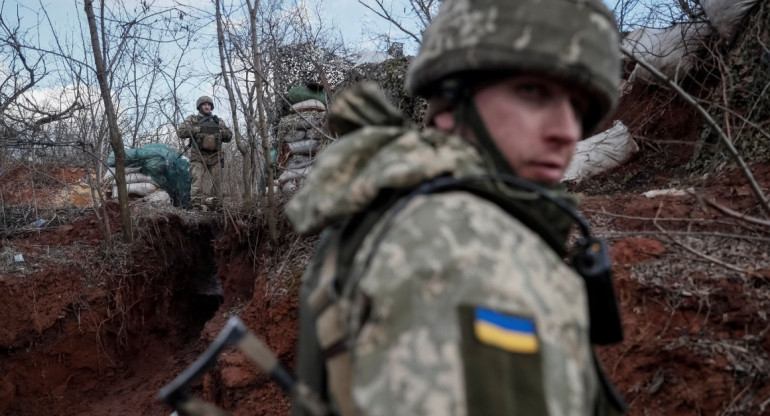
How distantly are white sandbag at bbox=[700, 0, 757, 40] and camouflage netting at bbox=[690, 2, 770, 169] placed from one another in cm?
7

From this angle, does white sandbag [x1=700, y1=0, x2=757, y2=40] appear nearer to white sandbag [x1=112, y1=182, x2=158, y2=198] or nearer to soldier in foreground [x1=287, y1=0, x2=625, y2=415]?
soldier in foreground [x1=287, y1=0, x2=625, y2=415]

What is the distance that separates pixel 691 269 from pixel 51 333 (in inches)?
247

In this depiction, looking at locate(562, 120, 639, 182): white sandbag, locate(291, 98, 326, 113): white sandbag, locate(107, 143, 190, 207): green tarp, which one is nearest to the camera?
locate(562, 120, 639, 182): white sandbag

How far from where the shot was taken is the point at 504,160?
1.01m

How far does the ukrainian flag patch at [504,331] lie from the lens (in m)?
0.73

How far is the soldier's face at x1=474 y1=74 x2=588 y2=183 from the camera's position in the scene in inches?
39.2

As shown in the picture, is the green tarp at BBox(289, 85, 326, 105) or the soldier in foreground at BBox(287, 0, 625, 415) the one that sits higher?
the green tarp at BBox(289, 85, 326, 105)

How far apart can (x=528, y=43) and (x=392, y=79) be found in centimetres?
694

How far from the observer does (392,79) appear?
305 inches

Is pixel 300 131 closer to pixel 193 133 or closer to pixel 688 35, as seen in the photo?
pixel 193 133

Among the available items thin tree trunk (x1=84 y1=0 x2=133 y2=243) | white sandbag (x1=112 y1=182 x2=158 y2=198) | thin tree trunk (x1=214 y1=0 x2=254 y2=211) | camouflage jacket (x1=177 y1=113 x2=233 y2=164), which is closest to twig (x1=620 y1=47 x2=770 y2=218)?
thin tree trunk (x1=214 y1=0 x2=254 y2=211)

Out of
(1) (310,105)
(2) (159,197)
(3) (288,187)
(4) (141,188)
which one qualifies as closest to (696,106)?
(3) (288,187)

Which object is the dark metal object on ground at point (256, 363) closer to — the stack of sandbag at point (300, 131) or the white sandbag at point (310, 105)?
the stack of sandbag at point (300, 131)

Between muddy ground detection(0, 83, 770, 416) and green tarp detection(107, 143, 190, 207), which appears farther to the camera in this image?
green tarp detection(107, 143, 190, 207)
